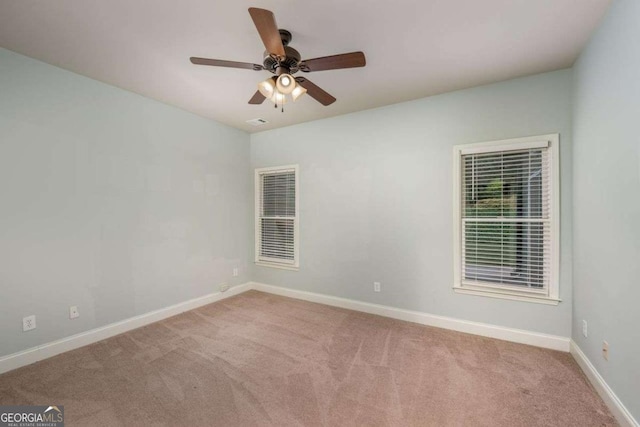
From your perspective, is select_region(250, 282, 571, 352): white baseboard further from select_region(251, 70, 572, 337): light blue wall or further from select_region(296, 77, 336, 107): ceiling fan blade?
select_region(296, 77, 336, 107): ceiling fan blade

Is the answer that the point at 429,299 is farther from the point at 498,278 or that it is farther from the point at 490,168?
the point at 490,168

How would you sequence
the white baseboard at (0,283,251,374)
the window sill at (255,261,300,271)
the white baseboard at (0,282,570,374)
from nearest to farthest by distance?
the white baseboard at (0,283,251,374) < the white baseboard at (0,282,570,374) < the window sill at (255,261,300,271)

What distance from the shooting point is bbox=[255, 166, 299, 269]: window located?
4352 mm

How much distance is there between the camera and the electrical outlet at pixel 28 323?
2387mm

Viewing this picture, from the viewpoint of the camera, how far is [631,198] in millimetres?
1612

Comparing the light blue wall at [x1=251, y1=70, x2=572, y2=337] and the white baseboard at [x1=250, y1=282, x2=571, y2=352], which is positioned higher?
the light blue wall at [x1=251, y1=70, x2=572, y2=337]

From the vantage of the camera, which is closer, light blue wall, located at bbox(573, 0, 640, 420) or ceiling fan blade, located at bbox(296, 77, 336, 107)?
light blue wall, located at bbox(573, 0, 640, 420)

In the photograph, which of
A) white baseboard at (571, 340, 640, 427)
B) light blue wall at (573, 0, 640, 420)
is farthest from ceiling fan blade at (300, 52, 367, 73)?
white baseboard at (571, 340, 640, 427)

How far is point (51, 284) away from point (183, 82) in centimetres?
239

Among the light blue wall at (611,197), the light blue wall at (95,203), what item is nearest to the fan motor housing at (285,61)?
the light blue wall at (611,197)

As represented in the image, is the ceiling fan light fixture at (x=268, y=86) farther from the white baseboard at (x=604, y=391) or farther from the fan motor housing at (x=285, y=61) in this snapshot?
the white baseboard at (x=604, y=391)

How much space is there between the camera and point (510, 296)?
2.82 meters

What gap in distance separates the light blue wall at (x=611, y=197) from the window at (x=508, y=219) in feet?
0.83

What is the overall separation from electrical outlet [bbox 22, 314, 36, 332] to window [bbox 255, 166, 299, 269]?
2.72 m
